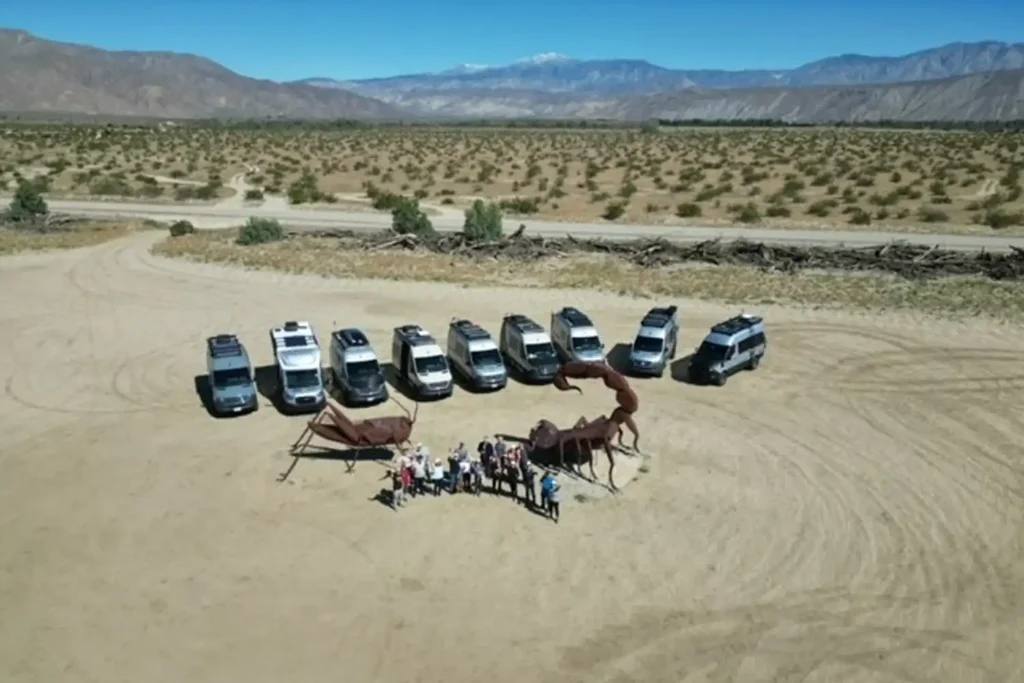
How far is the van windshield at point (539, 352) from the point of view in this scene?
2744cm

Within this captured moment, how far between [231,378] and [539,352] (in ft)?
30.2

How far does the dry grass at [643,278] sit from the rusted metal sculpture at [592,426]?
17397 millimetres

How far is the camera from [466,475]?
67.0ft

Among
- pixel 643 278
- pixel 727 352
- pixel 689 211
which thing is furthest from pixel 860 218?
pixel 727 352

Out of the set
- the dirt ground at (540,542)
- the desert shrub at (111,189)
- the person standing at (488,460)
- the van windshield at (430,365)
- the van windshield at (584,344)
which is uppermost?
the van windshield at (584,344)

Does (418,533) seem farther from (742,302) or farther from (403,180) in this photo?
(403,180)

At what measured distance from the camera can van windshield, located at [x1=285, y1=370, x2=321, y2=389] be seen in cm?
2509

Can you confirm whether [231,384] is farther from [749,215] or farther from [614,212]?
[749,215]

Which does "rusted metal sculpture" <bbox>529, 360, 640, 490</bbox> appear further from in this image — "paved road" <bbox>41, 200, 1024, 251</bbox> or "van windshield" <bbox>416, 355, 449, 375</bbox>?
"paved road" <bbox>41, 200, 1024, 251</bbox>

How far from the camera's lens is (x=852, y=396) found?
26.9 m

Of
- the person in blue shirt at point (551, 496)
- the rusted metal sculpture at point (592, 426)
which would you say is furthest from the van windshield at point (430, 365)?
the person in blue shirt at point (551, 496)

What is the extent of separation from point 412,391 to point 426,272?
15832 mm

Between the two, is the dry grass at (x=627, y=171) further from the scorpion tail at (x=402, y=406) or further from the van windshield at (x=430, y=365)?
the scorpion tail at (x=402, y=406)

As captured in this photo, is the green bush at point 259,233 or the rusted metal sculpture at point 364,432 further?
the green bush at point 259,233
